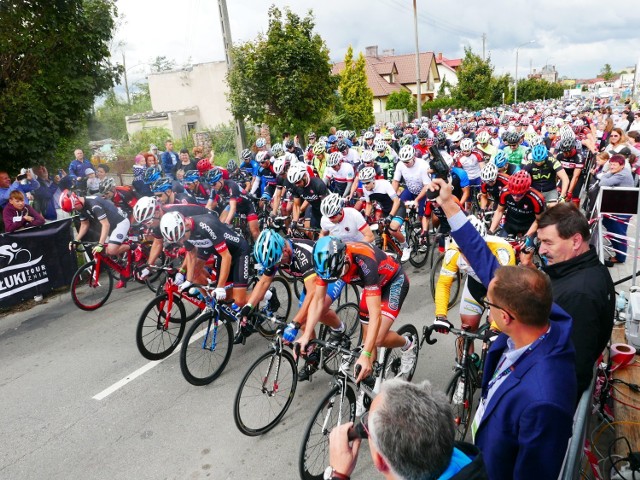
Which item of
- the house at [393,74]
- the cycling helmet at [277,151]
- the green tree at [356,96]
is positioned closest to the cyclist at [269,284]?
the cycling helmet at [277,151]

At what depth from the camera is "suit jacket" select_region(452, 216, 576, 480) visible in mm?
1919

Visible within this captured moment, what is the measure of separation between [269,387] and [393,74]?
201 feet

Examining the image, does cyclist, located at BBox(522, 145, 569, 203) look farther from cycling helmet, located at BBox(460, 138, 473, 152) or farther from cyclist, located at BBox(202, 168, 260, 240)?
cyclist, located at BBox(202, 168, 260, 240)

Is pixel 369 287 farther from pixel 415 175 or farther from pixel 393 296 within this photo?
pixel 415 175

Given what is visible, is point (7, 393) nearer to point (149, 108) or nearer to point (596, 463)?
point (596, 463)

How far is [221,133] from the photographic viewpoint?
100ft

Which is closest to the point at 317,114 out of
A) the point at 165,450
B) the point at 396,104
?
the point at 165,450

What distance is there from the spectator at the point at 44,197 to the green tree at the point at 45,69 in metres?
1.33

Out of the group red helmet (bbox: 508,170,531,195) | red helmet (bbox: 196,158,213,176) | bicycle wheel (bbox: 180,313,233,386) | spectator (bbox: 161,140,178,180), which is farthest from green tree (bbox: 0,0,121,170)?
red helmet (bbox: 508,170,531,195)

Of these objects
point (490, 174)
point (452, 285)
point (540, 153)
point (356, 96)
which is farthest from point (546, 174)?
point (356, 96)

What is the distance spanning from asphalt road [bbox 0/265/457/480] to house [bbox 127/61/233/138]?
34.5m

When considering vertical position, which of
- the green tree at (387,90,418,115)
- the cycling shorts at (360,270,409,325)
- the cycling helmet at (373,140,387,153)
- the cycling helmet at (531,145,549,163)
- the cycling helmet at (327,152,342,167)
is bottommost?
the cycling shorts at (360,270,409,325)

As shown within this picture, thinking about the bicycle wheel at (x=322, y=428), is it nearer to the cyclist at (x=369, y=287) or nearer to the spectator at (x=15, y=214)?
the cyclist at (x=369, y=287)

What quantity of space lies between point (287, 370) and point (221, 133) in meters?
28.1
